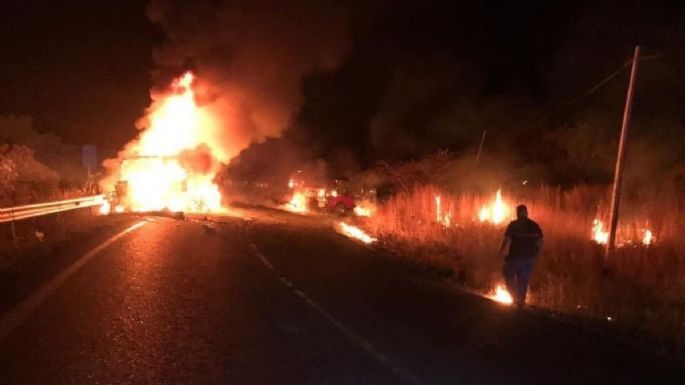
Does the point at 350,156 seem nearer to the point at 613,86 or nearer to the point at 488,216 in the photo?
the point at 613,86

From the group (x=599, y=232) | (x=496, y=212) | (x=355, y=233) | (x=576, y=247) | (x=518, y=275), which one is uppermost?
(x=496, y=212)

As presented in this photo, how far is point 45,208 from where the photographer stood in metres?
19.0

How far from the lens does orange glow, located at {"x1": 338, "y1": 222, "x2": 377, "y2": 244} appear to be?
21.4 m

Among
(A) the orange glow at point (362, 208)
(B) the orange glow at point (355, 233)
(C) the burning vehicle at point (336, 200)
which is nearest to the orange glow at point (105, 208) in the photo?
(B) the orange glow at point (355, 233)

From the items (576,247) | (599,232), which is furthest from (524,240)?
(599,232)

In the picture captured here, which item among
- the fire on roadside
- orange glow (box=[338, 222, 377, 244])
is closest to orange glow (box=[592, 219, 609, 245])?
the fire on roadside

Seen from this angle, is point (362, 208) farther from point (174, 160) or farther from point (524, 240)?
point (524, 240)

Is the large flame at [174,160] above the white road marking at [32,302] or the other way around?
above

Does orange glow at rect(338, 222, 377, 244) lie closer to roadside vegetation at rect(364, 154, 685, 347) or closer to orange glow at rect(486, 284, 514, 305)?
roadside vegetation at rect(364, 154, 685, 347)

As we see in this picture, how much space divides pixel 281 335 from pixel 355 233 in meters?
16.5

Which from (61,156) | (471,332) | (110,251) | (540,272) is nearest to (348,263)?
(540,272)

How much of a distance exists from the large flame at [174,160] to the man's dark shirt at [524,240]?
21.3 meters

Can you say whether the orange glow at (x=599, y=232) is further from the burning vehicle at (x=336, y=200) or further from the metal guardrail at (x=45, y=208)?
the burning vehicle at (x=336, y=200)

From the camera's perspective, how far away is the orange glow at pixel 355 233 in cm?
2140
